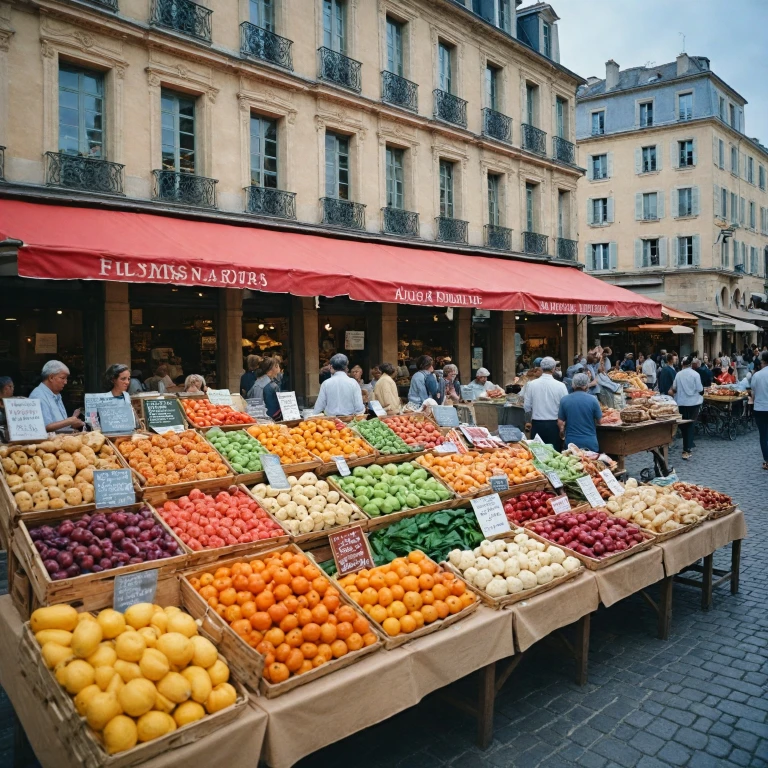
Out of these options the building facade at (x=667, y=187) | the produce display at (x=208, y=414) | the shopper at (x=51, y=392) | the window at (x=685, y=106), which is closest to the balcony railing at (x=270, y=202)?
the produce display at (x=208, y=414)

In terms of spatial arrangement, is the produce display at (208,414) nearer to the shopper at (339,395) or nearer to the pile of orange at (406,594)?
the shopper at (339,395)

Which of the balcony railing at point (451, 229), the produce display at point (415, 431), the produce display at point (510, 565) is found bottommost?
the produce display at point (510, 565)

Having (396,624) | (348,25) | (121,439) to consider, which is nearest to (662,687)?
(396,624)

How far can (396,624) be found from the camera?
11.3ft

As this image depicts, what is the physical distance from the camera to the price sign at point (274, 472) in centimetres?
493

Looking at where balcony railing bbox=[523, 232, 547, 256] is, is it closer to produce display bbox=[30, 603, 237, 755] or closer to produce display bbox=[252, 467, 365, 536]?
produce display bbox=[252, 467, 365, 536]

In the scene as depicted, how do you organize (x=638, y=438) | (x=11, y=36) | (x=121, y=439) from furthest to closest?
(x=11, y=36) < (x=638, y=438) < (x=121, y=439)

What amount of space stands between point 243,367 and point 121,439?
26.3 feet

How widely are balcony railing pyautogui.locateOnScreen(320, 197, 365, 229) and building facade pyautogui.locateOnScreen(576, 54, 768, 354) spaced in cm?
2445

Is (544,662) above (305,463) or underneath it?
underneath

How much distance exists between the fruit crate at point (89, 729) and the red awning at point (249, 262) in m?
5.92

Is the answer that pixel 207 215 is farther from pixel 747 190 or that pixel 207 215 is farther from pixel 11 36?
pixel 747 190

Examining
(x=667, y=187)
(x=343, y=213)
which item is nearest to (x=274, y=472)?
(x=343, y=213)

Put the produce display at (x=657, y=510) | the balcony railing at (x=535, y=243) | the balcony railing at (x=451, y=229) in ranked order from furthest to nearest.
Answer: the balcony railing at (x=535, y=243) < the balcony railing at (x=451, y=229) < the produce display at (x=657, y=510)
